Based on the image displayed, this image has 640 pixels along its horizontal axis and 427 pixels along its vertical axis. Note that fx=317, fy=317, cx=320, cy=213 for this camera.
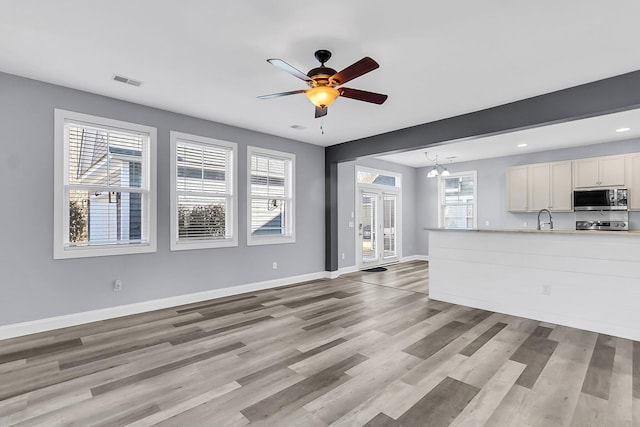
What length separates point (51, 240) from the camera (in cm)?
356

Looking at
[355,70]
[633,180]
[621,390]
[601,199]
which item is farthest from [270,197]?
[633,180]

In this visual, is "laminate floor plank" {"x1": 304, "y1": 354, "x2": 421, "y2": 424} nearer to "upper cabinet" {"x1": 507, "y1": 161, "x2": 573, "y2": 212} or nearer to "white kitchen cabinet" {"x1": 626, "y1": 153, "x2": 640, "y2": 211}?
"upper cabinet" {"x1": 507, "y1": 161, "x2": 573, "y2": 212}

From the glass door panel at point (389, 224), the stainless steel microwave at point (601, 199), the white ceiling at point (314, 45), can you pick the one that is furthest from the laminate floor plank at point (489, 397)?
the glass door panel at point (389, 224)

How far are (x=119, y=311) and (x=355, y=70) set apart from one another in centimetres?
398

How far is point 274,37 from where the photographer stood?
267 cm

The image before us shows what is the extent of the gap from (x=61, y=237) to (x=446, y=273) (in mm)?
5037

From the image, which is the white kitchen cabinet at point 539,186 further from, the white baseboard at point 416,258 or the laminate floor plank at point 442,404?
the laminate floor plank at point 442,404

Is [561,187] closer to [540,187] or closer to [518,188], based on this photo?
[540,187]

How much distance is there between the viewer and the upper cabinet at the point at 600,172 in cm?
591

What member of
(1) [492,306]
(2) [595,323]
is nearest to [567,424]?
(2) [595,323]

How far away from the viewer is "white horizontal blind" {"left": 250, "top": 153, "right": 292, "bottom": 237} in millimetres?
5547

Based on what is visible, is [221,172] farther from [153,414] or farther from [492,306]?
[492,306]

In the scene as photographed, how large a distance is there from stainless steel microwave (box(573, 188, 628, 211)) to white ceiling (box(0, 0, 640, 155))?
3.65m

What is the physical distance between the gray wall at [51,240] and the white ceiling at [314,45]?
0.29m
